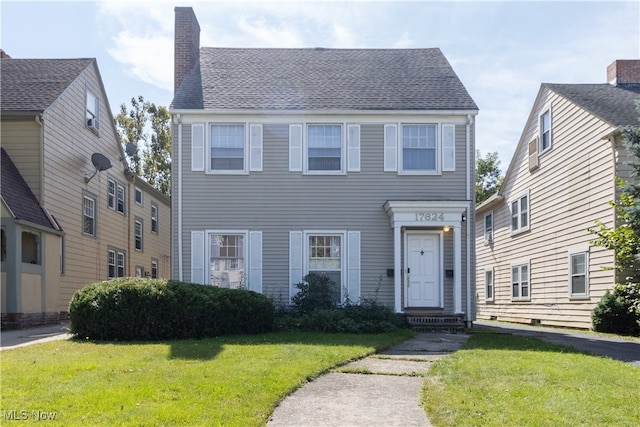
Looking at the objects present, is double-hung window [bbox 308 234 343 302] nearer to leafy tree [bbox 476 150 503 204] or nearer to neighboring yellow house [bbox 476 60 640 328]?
neighboring yellow house [bbox 476 60 640 328]

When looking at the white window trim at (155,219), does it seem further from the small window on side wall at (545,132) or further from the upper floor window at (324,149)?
the small window on side wall at (545,132)

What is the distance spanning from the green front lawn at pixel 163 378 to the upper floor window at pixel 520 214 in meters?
11.9

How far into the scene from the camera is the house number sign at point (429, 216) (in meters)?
14.5

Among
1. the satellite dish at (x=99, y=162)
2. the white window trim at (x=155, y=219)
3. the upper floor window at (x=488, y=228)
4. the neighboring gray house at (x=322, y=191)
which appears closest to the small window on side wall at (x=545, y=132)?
the neighboring gray house at (x=322, y=191)

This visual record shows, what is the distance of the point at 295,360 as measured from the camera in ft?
26.8

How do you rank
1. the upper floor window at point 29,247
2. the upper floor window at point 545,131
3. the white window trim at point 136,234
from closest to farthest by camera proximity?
the upper floor window at point 29,247
the upper floor window at point 545,131
the white window trim at point 136,234

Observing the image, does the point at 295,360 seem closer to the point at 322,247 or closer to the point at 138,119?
the point at 322,247

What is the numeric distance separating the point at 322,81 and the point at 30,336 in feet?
32.1

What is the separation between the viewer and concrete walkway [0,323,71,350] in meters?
10.9

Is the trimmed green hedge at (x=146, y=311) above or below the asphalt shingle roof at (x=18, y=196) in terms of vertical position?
below

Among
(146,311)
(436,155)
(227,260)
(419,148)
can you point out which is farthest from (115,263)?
(436,155)

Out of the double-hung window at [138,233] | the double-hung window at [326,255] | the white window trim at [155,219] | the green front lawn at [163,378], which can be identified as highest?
the white window trim at [155,219]

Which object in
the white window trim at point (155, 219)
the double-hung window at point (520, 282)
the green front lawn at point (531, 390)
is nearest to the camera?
the green front lawn at point (531, 390)

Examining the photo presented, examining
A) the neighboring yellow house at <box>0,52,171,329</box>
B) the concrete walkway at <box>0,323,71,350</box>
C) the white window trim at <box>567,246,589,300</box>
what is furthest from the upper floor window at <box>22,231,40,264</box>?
the white window trim at <box>567,246,589,300</box>
